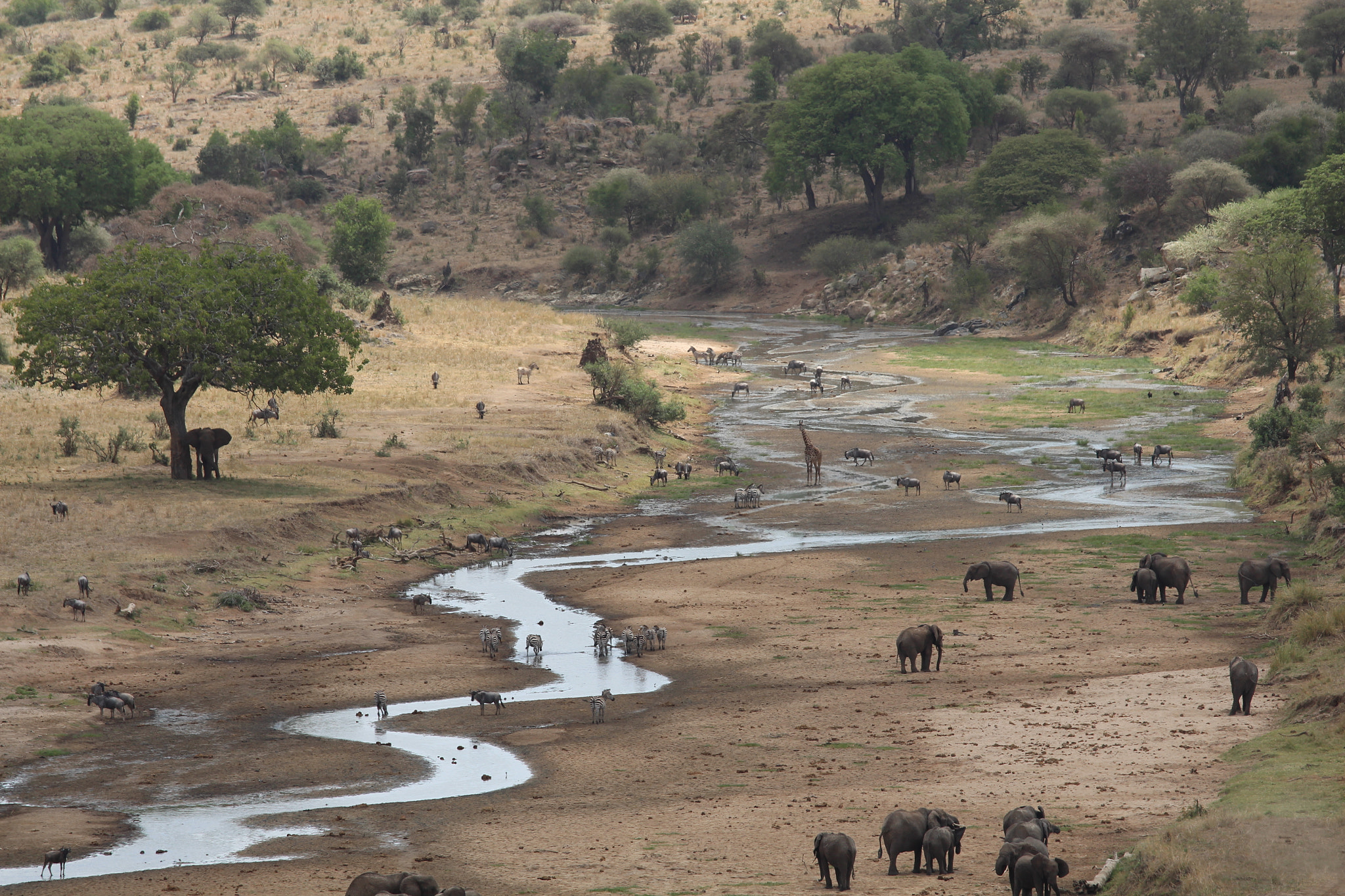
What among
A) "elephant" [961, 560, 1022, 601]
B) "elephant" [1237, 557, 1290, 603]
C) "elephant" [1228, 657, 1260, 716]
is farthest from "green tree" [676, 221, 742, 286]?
"elephant" [1228, 657, 1260, 716]

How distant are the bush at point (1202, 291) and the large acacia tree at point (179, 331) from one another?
173ft

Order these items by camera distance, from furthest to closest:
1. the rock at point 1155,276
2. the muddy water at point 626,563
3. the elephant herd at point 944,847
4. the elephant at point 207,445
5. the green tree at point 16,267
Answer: the rock at point 1155,276 → the green tree at point 16,267 → the elephant at point 207,445 → the muddy water at point 626,563 → the elephant herd at point 944,847

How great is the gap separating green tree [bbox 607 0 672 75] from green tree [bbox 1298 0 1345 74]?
69.2 metres

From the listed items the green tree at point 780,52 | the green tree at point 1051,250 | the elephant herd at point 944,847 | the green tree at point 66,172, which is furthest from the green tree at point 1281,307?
the green tree at point 780,52

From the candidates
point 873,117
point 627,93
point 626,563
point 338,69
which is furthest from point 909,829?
point 338,69

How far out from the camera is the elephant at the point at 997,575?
27812 mm

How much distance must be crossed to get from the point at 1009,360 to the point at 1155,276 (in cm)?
1294

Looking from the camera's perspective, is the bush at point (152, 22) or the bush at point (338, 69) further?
the bush at point (152, 22)

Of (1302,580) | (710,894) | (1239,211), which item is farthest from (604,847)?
(1239,211)

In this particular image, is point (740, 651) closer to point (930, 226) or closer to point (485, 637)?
point (485, 637)

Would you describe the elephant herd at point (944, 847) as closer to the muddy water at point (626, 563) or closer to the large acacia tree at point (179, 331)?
the muddy water at point (626, 563)

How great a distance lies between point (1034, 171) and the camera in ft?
340

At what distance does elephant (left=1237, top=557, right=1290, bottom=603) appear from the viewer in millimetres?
26094

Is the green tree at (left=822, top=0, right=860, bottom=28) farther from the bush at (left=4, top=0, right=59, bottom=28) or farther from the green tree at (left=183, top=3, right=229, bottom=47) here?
the bush at (left=4, top=0, right=59, bottom=28)
